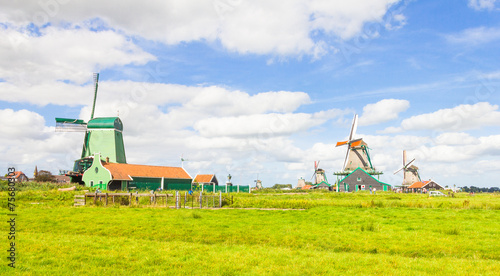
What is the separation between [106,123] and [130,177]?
1423 cm

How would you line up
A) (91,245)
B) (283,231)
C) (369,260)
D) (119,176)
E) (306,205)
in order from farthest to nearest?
(119,176) → (306,205) → (283,231) → (91,245) → (369,260)

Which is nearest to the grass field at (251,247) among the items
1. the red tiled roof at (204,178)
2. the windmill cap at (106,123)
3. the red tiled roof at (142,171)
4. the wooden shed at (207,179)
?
the red tiled roof at (142,171)

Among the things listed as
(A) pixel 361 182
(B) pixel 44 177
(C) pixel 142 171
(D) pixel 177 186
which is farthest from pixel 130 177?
(A) pixel 361 182

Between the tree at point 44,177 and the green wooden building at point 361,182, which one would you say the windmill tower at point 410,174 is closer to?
the green wooden building at point 361,182

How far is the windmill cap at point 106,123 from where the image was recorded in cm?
7025

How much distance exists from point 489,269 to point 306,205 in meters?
22.9

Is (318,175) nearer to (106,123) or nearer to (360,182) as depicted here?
(360,182)

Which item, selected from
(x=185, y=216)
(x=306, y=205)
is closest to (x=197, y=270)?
(x=185, y=216)

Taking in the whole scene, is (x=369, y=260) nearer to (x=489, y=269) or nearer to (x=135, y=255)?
(x=489, y=269)

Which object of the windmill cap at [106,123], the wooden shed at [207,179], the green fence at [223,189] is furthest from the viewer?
the wooden shed at [207,179]

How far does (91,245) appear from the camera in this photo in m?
12.5

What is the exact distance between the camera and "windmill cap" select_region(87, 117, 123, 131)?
230 ft

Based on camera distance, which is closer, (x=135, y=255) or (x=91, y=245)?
(x=135, y=255)

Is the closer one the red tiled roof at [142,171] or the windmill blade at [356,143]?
the red tiled roof at [142,171]
